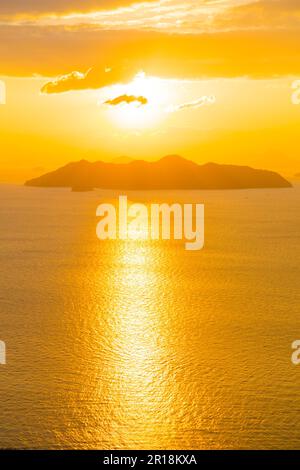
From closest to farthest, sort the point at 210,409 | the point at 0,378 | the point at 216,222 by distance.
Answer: the point at 210,409 → the point at 0,378 → the point at 216,222

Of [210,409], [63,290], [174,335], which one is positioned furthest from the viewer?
[63,290]

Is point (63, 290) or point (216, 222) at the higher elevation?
point (216, 222)

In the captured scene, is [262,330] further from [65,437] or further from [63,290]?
[63,290]

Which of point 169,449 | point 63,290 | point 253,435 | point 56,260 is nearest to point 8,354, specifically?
point 169,449

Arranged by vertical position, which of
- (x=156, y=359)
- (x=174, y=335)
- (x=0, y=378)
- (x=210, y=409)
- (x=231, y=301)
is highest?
(x=231, y=301)

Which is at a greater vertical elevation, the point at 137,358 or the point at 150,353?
the point at 150,353

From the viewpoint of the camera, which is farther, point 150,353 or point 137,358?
point 150,353

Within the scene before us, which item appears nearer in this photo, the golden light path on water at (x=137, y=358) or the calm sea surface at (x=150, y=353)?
the calm sea surface at (x=150, y=353)

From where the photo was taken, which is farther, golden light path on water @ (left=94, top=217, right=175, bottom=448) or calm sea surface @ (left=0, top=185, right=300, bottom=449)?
golden light path on water @ (left=94, top=217, right=175, bottom=448)
